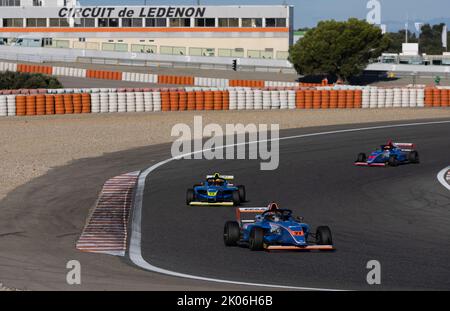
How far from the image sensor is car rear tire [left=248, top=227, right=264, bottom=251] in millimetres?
15492

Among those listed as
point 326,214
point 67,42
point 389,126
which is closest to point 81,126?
point 389,126

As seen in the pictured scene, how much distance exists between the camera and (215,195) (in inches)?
790

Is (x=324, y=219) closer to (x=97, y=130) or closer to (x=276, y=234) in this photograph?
(x=276, y=234)

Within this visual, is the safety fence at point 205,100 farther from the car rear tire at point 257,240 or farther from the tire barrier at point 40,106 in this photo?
the car rear tire at point 257,240

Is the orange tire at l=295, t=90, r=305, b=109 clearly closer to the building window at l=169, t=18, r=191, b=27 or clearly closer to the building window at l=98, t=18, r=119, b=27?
the building window at l=169, t=18, r=191, b=27

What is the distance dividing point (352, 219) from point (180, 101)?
27408 millimetres

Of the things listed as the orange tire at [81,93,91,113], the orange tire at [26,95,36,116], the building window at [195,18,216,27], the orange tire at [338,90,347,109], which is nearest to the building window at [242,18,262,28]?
the building window at [195,18,216,27]

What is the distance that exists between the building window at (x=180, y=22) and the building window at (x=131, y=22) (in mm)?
3745

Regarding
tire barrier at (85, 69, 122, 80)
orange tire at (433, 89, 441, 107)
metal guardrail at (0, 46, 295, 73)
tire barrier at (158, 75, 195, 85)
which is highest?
metal guardrail at (0, 46, 295, 73)

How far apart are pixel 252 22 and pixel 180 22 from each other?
27.6 feet

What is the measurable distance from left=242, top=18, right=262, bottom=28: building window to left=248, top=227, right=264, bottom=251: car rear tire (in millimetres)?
94628

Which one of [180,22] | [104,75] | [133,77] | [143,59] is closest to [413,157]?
[133,77]

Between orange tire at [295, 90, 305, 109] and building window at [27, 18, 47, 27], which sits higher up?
building window at [27, 18, 47, 27]

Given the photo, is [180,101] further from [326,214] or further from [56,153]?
[326,214]
